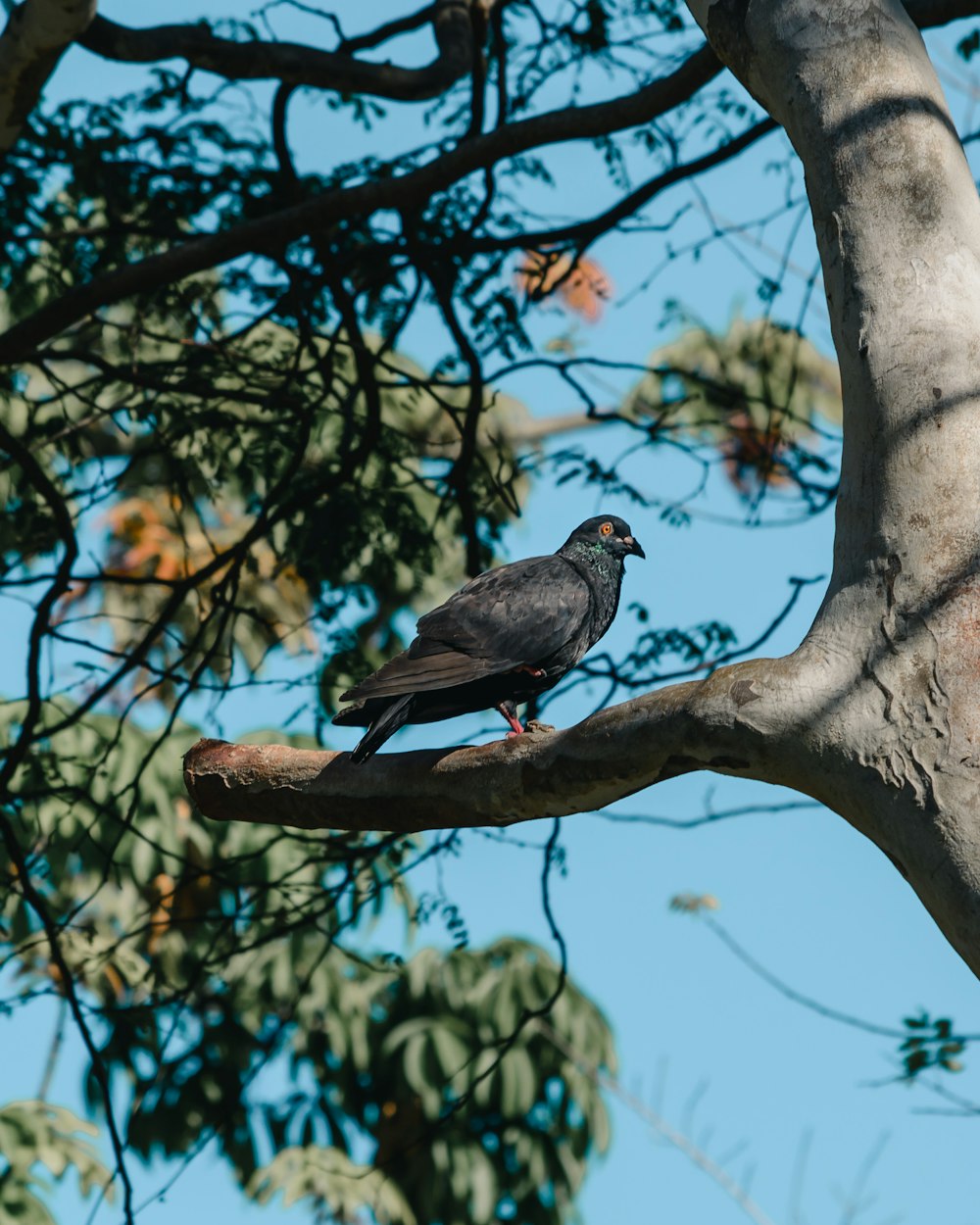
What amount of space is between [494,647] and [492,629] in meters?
0.06

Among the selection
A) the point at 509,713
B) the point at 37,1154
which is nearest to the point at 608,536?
the point at 509,713

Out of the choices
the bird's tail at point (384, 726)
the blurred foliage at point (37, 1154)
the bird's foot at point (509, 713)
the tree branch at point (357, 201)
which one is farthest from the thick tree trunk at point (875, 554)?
the blurred foliage at point (37, 1154)

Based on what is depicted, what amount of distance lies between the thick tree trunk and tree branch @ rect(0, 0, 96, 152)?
2.61 metres

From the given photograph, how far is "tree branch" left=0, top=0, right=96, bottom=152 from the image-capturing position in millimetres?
4789

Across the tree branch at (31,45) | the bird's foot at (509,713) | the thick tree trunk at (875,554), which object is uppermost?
the tree branch at (31,45)

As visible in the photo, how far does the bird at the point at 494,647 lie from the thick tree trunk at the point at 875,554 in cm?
58

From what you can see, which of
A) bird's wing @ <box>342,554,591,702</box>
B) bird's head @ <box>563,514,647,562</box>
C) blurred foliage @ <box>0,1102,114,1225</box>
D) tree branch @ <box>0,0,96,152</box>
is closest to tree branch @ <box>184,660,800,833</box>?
bird's wing @ <box>342,554,591,702</box>

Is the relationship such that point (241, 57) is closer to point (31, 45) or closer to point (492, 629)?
point (31, 45)

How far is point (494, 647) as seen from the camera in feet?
12.8

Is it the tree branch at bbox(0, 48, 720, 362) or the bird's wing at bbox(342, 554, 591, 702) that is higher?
the tree branch at bbox(0, 48, 720, 362)

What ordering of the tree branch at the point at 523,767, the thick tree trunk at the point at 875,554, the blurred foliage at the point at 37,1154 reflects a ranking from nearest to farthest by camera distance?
the thick tree trunk at the point at 875,554 < the tree branch at the point at 523,767 < the blurred foliage at the point at 37,1154

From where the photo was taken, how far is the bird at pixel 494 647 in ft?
12.0

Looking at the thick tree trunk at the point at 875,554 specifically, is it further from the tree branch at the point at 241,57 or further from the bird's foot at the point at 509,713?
the tree branch at the point at 241,57

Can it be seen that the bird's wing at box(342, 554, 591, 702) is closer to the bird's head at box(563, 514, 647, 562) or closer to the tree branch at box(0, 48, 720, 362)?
the bird's head at box(563, 514, 647, 562)
